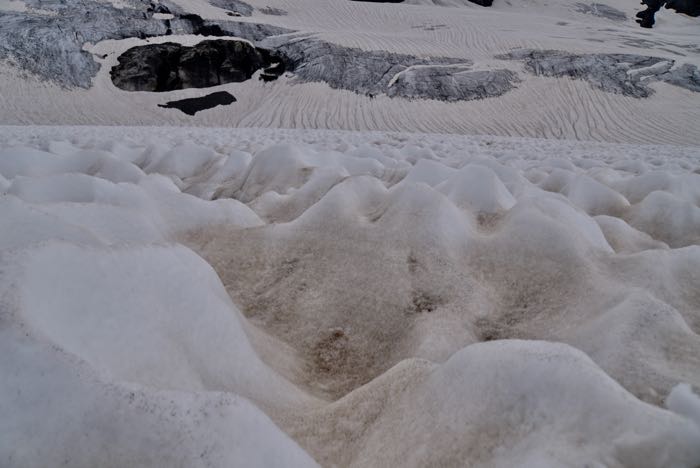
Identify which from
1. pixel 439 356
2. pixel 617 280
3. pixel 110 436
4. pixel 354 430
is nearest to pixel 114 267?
pixel 110 436

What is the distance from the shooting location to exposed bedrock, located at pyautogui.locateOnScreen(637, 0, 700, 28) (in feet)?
102

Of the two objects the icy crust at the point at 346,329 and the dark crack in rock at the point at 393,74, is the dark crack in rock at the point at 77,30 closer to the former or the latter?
the dark crack in rock at the point at 393,74

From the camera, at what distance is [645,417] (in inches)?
40.2

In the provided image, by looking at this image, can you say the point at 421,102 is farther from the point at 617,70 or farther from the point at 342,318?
the point at 342,318

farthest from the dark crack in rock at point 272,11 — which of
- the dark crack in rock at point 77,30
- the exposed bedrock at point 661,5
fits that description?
the exposed bedrock at point 661,5

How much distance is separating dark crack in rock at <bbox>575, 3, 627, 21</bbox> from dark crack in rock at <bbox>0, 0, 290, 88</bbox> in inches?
837

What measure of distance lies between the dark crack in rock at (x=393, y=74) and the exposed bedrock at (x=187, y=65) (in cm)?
135

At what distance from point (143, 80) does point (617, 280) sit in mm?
17477

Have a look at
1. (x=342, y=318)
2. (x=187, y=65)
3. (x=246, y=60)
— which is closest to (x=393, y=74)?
(x=246, y=60)

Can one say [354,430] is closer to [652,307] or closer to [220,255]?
[652,307]

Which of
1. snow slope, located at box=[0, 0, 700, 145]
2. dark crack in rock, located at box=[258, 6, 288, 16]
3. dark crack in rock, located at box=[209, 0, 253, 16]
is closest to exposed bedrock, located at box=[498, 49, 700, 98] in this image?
snow slope, located at box=[0, 0, 700, 145]

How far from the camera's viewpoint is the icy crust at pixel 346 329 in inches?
38.1

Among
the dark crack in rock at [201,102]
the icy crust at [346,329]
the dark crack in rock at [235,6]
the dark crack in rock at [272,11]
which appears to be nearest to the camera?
the icy crust at [346,329]

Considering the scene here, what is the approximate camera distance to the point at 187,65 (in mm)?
17438
